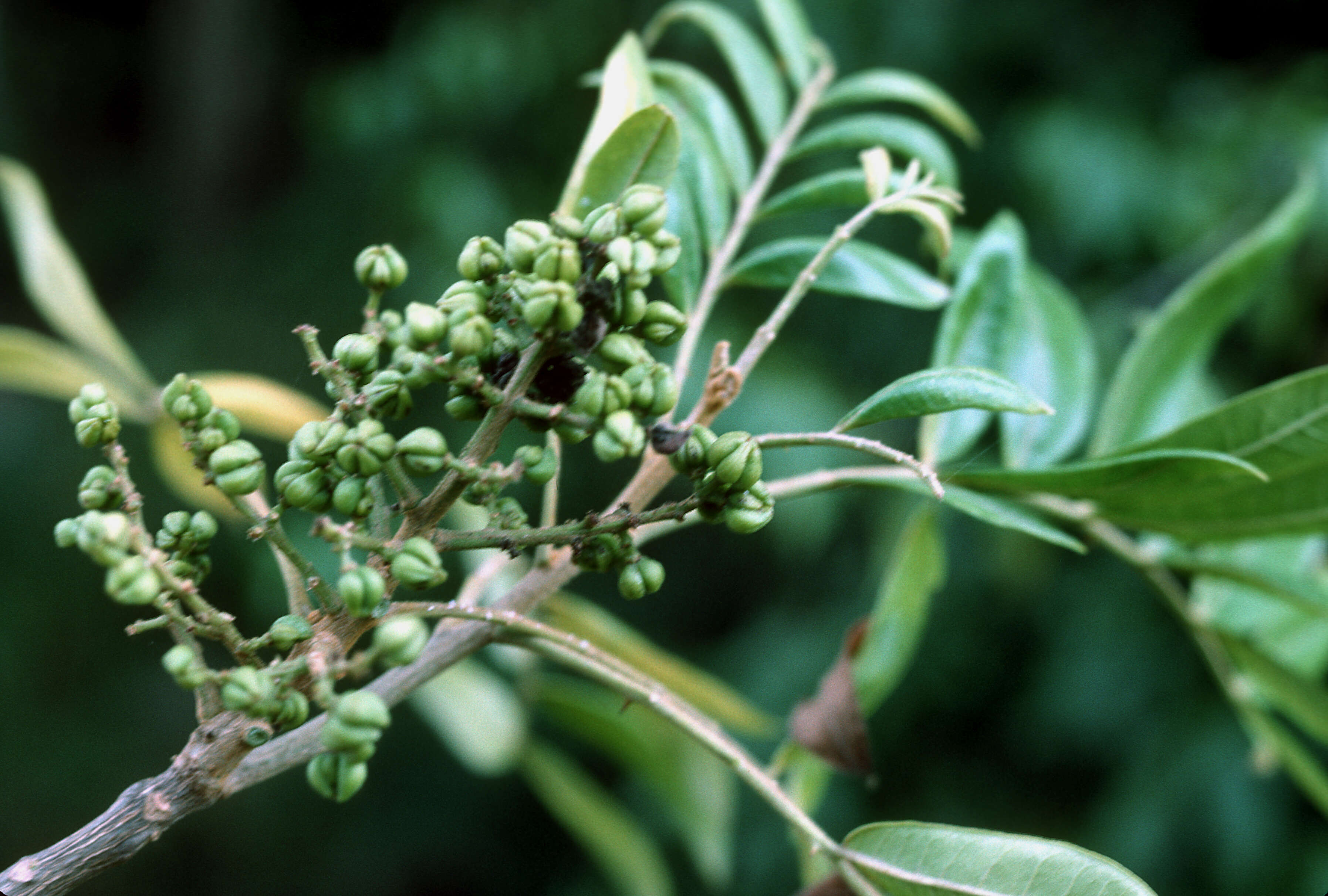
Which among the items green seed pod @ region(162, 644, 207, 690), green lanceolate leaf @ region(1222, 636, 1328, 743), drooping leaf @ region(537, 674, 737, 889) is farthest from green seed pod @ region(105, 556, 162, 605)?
green lanceolate leaf @ region(1222, 636, 1328, 743)

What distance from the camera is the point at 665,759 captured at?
1396mm

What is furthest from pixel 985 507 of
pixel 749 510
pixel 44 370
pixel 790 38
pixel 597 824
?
pixel 44 370

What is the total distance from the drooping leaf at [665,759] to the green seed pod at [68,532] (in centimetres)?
91

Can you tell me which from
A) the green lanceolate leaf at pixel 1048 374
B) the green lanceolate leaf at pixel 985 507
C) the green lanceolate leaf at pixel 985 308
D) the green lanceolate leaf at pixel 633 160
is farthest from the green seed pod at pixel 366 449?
the green lanceolate leaf at pixel 1048 374

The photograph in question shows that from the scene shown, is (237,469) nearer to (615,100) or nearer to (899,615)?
(615,100)

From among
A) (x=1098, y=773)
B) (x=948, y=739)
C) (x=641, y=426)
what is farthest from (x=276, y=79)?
(x=641, y=426)

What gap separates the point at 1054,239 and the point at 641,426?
3.09m

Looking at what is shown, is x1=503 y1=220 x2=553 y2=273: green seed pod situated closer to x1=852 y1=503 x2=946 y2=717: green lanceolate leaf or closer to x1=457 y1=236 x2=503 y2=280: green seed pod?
x1=457 y1=236 x2=503 y2=280: green seed pod

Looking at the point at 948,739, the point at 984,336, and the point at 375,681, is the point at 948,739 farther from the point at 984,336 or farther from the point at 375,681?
the point at 375,681

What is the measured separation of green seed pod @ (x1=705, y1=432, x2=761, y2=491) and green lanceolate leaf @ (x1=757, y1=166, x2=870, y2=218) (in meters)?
0.45

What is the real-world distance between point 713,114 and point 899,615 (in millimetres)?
523

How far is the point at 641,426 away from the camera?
22.6 inches

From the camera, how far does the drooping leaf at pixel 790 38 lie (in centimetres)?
116

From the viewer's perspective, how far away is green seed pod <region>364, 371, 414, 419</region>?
542mm
